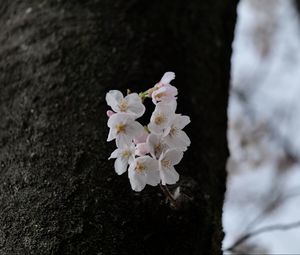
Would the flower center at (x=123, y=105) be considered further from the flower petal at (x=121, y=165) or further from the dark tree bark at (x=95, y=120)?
the dark tree bark at (x=95, y=120)

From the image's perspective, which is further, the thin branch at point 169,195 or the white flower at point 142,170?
the thin branch at point 169,195

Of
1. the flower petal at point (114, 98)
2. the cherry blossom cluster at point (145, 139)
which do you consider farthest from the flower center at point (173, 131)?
the flower petal at point (114, 98)

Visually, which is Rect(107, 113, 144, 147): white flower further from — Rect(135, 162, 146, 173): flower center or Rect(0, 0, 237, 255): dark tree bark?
Rect(0, 0, 237, 255): dark tree bark

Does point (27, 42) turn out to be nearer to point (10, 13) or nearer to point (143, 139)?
point (10, 13)

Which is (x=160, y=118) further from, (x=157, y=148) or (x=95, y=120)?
(x=95, y=120)

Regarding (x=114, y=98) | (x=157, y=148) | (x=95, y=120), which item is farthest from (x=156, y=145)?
(x=95, y=120)

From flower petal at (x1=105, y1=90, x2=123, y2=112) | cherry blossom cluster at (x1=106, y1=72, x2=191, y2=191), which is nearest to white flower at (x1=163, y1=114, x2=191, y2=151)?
cherry blossom cluster at (x1=106, y1=72, x2=191, y2=191)

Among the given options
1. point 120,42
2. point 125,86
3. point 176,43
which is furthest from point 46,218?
point 176,43

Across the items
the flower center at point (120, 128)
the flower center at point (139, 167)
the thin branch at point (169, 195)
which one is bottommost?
the thin branch at point (169, 195)
